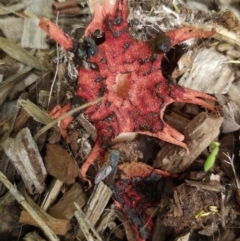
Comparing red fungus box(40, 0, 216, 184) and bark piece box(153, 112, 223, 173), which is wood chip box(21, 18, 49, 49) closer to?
red fungus box(40, 0, 216, 184)

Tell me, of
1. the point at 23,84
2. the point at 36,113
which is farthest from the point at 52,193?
the point at 23,84

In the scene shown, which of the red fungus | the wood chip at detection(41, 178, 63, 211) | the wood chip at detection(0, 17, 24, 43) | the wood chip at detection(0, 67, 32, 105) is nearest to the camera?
the red fungus

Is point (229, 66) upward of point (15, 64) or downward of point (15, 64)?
upward

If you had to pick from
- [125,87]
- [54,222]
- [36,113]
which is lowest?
[54,222]

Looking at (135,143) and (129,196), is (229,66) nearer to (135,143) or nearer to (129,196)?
(135,143)

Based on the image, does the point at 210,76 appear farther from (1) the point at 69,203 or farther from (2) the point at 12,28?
(2) the point at 12,28

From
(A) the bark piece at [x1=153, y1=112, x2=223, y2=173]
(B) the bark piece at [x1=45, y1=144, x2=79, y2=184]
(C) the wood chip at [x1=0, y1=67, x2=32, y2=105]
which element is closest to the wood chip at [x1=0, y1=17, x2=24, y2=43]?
(C) the wood chip at [x1=0, y1=67, x2=32, y2=105]

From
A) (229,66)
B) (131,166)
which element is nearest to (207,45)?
(229,66)
